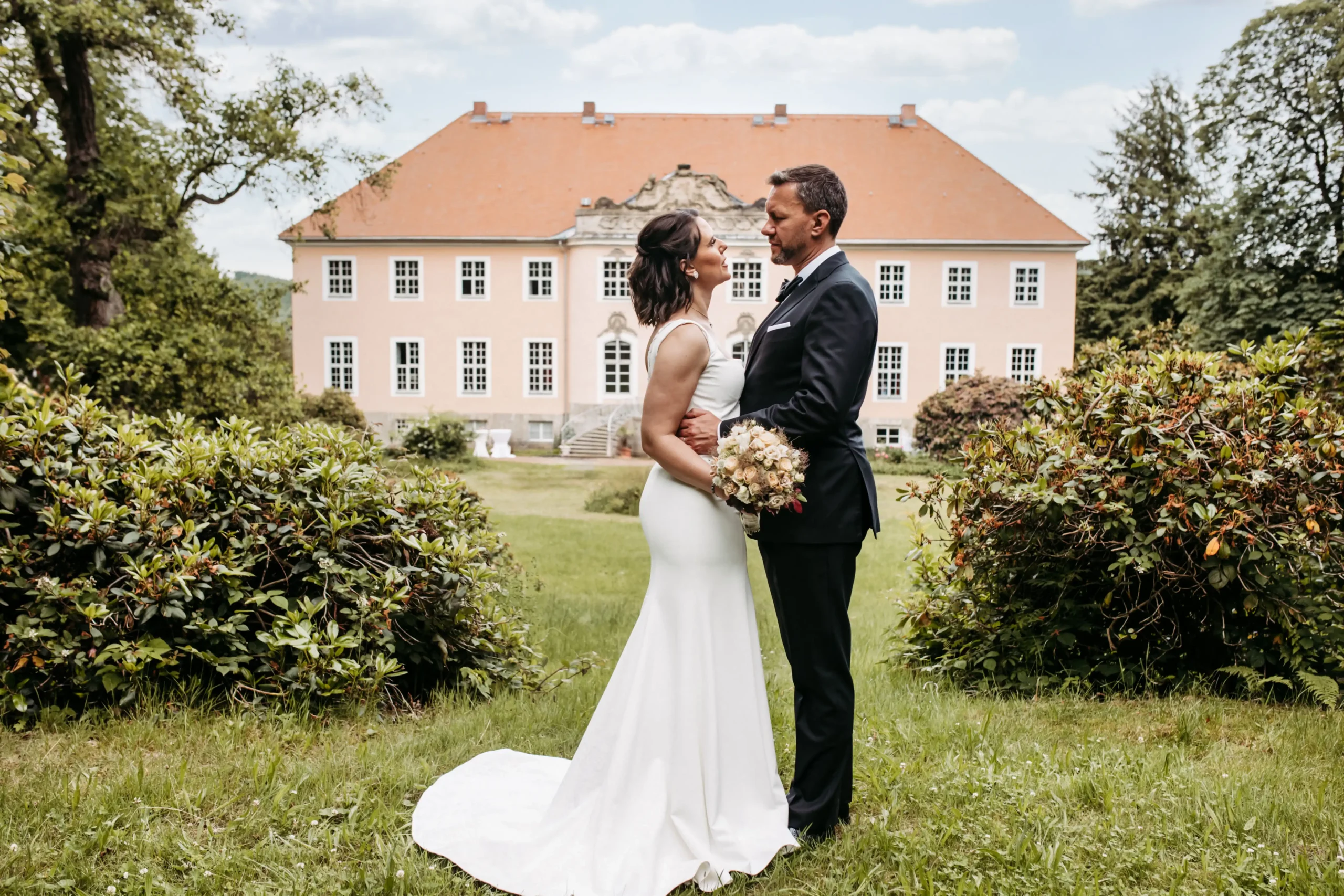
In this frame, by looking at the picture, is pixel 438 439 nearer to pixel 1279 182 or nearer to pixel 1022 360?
pixel 1022 360

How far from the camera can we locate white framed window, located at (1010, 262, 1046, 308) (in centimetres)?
3180

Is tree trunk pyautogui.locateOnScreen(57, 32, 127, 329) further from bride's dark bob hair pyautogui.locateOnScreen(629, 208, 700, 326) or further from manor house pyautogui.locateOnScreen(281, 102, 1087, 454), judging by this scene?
manor house pyautogui.locateOnScreen(281, 102, 1087, 454)

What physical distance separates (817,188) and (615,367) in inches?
1121

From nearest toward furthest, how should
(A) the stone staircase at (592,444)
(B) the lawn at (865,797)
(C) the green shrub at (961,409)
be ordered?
(B) the lawn at (865,797) < (C) the green shrub at (961,409) < (A) the stone staircase at (592,444)

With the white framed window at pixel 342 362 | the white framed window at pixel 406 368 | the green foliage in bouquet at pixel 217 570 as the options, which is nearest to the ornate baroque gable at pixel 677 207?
the white framed window at pixel 406 368

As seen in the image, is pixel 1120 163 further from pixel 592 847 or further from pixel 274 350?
pixel 592 847

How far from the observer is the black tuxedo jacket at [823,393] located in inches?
123

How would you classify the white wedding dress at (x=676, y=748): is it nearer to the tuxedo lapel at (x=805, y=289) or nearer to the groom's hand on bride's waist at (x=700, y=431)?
the groom's hand on bride's waist at (x=700, y=431)

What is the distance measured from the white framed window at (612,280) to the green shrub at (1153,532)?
26.5 metres

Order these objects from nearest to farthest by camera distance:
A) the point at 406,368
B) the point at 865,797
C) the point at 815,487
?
1. the point at 815,487
2. the point at 865,797
3. the point at 406,368

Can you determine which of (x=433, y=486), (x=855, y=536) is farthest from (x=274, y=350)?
(x=855, y=536)

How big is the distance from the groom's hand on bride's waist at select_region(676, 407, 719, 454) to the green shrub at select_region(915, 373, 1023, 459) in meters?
21.1

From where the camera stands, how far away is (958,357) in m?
32.1

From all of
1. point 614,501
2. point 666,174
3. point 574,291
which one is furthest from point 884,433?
point 614,501
